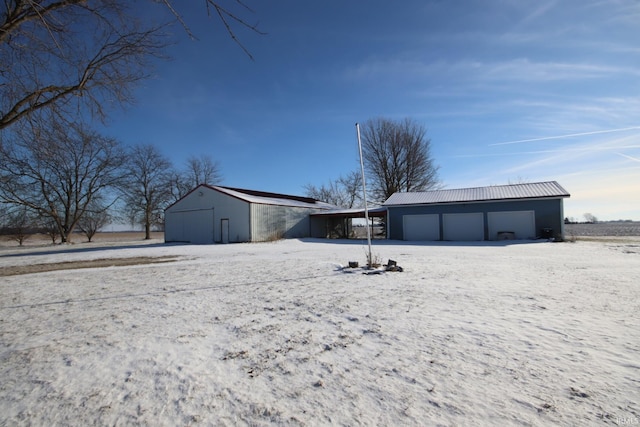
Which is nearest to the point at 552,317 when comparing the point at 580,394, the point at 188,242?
the point at 580,394

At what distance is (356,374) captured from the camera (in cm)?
282

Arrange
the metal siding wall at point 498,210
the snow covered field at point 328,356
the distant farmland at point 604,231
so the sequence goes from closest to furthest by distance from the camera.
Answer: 1. the snow covered field at point 328,356
2. the metal siding wall at point 498,210
3. the distant farmland at point 604,231

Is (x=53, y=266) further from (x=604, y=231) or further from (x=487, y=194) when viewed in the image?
(x=604, y=231)

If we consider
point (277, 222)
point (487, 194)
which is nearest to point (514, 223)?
point (487, 194)

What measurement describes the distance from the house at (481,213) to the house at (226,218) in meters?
9.96

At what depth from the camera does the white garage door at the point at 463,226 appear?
22.1 m

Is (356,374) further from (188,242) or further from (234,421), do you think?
(188,242)

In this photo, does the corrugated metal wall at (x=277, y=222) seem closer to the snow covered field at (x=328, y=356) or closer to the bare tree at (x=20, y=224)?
the snow covered field at (x=328, y=356)

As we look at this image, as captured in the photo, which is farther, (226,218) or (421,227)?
(226,218)

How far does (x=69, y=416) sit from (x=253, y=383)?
4.60 ft

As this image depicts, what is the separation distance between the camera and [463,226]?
22.6m

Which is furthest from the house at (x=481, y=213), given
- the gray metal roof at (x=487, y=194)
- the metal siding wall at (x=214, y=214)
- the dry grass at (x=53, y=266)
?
the dry grass at (x=53, y=266)

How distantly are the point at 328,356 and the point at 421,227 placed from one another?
74.0 feet

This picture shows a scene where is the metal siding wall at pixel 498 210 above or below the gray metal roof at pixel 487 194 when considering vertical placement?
below
